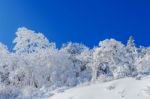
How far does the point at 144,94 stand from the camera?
20797 mm

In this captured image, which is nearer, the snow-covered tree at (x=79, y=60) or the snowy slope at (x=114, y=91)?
the snowy slope at (x=114, y=91)

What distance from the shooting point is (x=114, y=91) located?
71.6 ft

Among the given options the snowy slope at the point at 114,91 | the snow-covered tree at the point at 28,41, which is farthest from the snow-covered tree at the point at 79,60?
the snowy slope at the point at 114,91

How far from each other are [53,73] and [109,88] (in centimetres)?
1278

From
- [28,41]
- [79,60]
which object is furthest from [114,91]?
[79,60]

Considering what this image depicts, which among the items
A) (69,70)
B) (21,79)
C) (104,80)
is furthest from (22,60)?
(104,80)

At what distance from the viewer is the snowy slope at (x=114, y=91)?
21125mm

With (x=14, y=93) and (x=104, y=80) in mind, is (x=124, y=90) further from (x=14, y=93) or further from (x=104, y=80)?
(x=14, y=93)

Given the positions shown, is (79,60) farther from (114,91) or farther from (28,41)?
(114,91)

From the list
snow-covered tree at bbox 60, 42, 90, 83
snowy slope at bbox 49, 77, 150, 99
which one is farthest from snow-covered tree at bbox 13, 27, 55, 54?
snowy slope at bbox 49, 77, 150, 99

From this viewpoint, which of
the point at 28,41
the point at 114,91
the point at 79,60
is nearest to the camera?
the point at 114,91

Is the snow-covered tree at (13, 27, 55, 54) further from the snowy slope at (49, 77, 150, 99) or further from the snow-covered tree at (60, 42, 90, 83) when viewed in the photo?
the snowy slope at (49, 77, 150, 99)

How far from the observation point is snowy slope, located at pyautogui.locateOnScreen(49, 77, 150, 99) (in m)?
21.1

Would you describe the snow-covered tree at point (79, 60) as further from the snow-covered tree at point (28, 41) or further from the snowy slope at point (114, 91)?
the snowy slope at point (114, 91)
